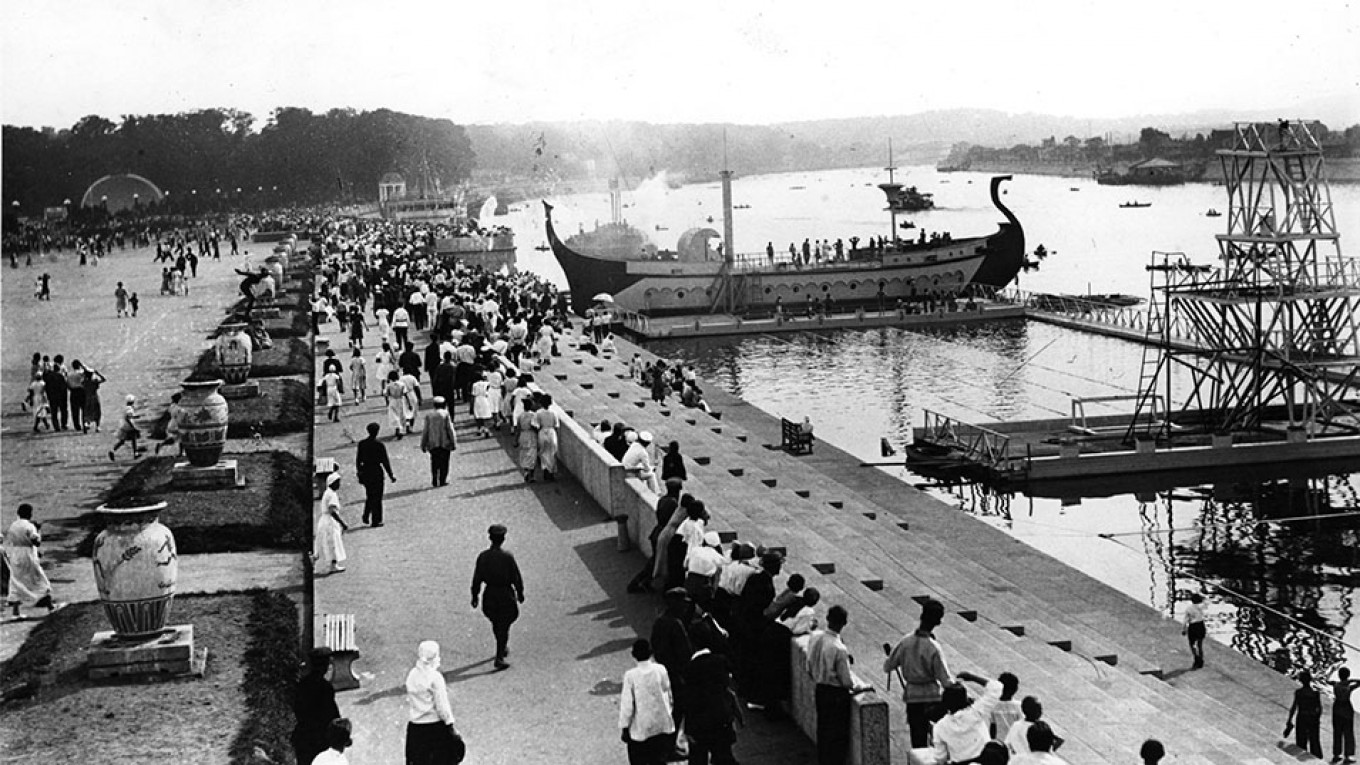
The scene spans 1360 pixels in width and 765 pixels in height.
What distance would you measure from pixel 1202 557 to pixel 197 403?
1589 centimetres

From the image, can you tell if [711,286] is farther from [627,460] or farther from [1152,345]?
[627,460]

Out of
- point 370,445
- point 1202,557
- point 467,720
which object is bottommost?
point 1202,557

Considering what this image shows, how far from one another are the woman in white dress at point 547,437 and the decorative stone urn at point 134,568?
25.9 ft

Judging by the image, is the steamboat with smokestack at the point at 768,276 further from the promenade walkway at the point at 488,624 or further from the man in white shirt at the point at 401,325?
the promenade walkway at the point at 488,624

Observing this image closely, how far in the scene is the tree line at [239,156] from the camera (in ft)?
463

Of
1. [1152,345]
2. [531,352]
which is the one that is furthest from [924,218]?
[531,352]

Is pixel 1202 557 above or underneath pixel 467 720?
underneath

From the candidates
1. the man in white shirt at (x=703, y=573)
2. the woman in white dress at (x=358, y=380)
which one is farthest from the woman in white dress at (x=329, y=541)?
the woman in white dress at (x=358, y=380)

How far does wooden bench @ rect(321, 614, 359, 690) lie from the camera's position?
12250mm

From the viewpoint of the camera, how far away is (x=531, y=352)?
35.1 m

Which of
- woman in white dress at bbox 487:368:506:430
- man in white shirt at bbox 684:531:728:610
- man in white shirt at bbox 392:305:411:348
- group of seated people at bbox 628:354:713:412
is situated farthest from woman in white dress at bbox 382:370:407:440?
man in white shirt at bbox 684:531:728:610

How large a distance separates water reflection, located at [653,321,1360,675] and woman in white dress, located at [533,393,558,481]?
8926 millimetres

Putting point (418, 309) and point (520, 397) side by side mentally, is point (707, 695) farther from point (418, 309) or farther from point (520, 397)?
point (418, 309)

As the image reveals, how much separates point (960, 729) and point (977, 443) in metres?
24.5
